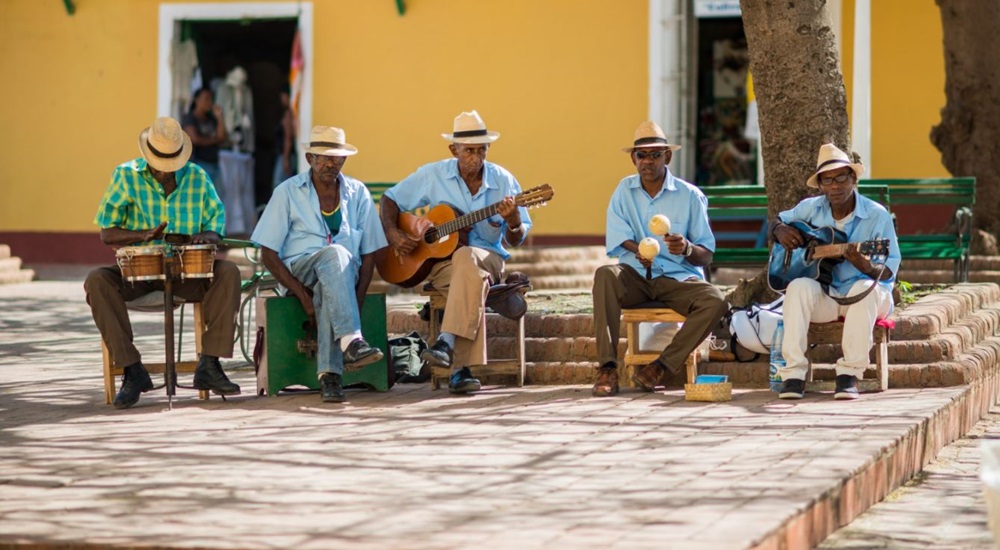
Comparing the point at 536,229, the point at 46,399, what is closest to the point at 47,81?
the point at 536,229

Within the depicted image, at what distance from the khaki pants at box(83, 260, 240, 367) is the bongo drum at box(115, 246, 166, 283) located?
9.4 inches

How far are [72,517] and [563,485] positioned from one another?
5.46 feet

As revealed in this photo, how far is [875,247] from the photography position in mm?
8195

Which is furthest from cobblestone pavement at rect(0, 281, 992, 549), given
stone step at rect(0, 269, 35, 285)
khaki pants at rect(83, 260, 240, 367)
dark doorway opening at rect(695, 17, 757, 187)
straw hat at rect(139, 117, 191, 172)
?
dark doorway opening at rect(695, 17, 757, 187)

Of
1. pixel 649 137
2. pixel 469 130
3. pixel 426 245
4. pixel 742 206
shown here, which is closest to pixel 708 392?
pixel 649 137

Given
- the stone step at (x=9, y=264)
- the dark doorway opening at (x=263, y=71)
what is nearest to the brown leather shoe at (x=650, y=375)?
the stone step at (x=9, y=264)

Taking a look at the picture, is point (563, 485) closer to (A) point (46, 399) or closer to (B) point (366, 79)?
(A) point (46, 399)

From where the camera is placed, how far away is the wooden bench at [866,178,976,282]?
11.5 meters

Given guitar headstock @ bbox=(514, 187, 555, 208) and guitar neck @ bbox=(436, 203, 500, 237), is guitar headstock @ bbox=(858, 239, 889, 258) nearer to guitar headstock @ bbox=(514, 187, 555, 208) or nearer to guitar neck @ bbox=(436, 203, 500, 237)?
guitar headstock @ bbox=(514, 187, 555, 208)

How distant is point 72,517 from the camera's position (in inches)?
214

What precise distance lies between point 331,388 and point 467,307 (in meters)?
0.82

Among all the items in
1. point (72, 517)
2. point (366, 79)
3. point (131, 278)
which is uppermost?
point (366, 79)

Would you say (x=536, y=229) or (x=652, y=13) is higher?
(x=652, y=13)

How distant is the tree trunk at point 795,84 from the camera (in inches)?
366
